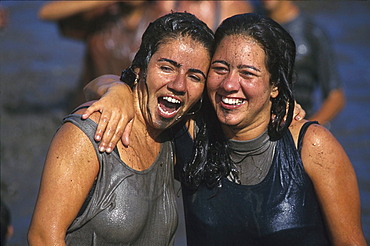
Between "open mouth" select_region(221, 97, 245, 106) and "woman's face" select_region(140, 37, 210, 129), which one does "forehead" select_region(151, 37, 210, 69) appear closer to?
"woman's face" select_region(140, 37, 210, 129)

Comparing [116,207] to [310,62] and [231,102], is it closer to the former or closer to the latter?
[231,102]

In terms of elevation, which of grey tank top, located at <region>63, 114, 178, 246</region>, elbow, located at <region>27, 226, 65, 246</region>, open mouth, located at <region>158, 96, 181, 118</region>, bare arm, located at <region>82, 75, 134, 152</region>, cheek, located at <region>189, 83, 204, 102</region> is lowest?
elbow, located at <region>27, 226, 65, 246</region>

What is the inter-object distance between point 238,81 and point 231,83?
0.04m

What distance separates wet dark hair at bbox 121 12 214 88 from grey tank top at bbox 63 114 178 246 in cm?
47

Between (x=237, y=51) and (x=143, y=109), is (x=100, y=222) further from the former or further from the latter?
(x=237, y=51)

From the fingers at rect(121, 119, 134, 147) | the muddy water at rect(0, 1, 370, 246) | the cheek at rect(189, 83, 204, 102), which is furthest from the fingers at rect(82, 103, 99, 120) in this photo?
the muddy water at rect(0, 1, 370, 246)

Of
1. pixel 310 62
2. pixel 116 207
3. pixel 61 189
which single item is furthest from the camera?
pixel 310 62

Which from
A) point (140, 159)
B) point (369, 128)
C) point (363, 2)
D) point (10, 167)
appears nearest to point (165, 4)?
point (10, 167)

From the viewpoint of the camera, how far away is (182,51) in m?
3.31

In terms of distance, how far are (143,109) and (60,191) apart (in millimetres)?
652

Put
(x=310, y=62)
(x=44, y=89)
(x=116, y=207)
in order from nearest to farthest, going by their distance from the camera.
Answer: (x=116, y=207), (x=310, y=62), (x=44, y=89)

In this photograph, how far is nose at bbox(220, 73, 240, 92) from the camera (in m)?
3.26

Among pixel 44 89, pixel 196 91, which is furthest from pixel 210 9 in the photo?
pixel 44 89

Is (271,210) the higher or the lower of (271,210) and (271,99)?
the lower
